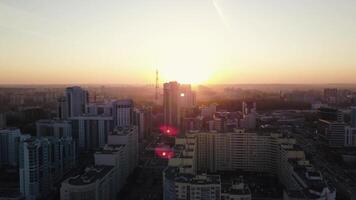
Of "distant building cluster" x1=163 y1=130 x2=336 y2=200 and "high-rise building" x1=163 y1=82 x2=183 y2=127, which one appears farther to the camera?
"high-rise building" x1=163 y1=82 x2=183 y2=127

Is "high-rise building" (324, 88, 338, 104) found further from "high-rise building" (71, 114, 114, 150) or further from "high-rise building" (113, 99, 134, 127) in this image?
"high-rise building" (71, 114, 114, 150)

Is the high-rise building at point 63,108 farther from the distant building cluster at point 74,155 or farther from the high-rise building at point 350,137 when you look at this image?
the high-rise building at point 350,137

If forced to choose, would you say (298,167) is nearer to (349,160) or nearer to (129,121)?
(349,160)

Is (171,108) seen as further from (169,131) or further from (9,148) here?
(9,148)

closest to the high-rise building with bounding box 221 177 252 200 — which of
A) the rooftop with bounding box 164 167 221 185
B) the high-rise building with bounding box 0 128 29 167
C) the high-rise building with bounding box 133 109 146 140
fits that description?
the rooftop with bounding box 164 167 221 185

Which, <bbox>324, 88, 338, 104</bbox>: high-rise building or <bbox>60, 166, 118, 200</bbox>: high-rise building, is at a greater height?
<bbox>324, 88, 338, 104</bbox>: high-rise building

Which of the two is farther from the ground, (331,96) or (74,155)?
(331,96)

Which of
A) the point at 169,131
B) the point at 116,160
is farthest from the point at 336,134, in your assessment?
the point at 116,160
